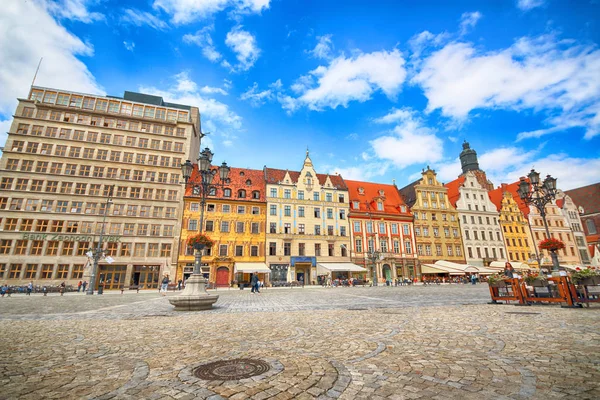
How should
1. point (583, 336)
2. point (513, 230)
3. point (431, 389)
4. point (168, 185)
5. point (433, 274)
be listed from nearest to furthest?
point (431, 389)
point (583, 336)
point (168, 185)
point (433, 274)
point (513, 230)

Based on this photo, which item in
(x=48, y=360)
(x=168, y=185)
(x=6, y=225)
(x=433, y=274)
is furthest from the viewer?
(x=433, y=274)

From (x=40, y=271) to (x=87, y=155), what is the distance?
15.5 m

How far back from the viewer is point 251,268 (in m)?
35.9

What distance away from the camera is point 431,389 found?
332cm

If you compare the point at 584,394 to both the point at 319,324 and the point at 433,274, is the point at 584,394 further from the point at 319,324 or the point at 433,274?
the point at 433,274

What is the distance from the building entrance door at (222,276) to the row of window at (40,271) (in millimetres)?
16194

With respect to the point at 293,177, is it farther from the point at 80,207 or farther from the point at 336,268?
the point at 80,207

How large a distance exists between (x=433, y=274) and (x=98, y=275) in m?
47.5

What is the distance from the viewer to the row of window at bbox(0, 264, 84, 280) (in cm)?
3219

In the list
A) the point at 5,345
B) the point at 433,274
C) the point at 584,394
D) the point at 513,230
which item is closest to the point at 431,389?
the point at 584,394

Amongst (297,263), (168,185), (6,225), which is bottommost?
(297,263)

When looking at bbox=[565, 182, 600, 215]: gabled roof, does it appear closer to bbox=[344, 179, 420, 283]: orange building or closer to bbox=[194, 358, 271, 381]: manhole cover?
bbox=[344, 179, 420, 283]: orange building

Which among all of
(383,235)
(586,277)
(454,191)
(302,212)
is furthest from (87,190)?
(454,191)

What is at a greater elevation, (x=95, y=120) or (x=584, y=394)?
(x=95, y=120)
